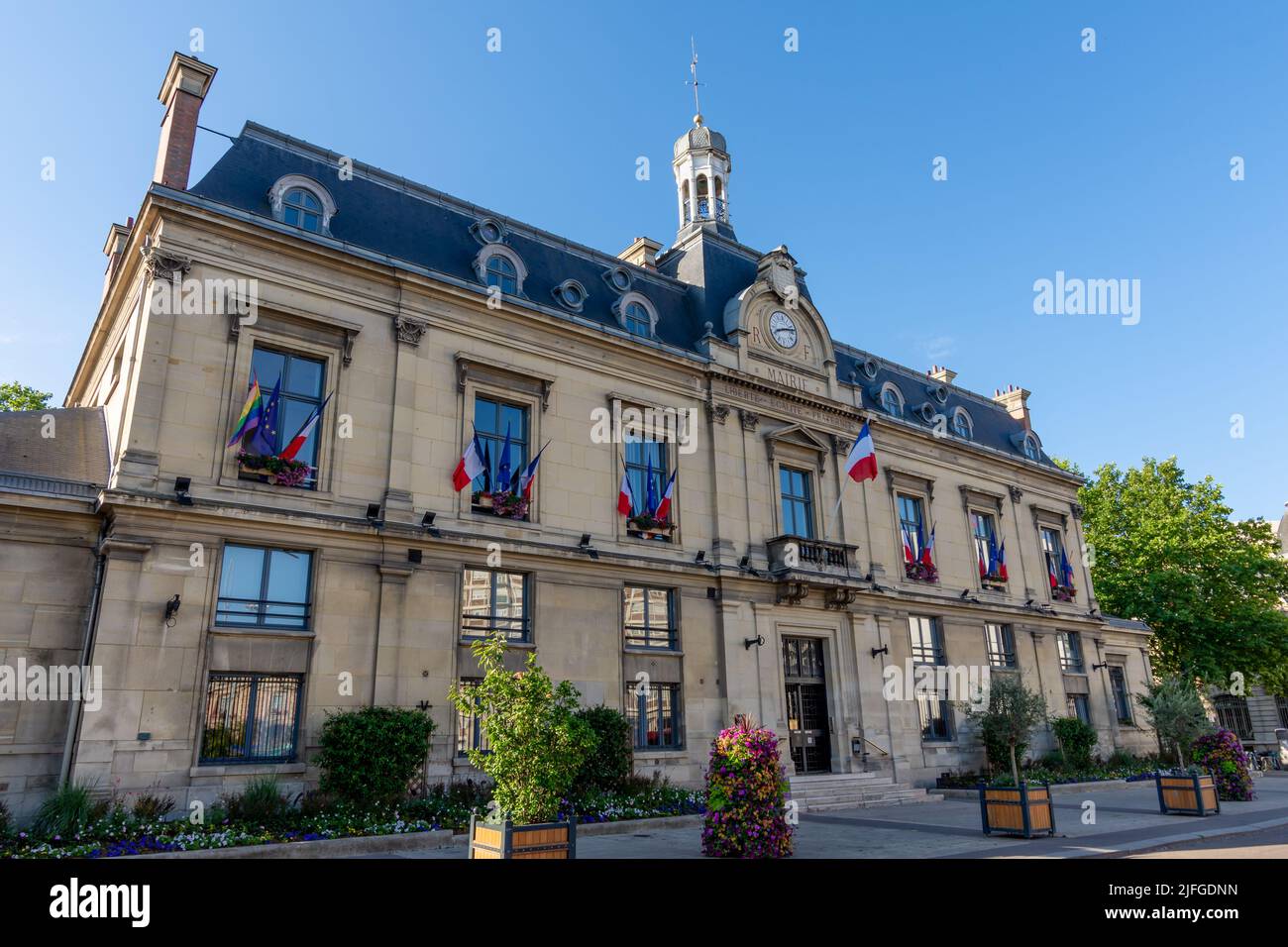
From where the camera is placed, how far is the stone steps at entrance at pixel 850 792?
929 inches

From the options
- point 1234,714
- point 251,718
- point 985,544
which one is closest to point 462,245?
point 251,718

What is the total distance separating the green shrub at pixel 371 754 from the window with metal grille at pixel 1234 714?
218ft

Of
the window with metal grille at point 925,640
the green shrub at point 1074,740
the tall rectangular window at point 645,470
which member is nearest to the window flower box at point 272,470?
the tall rectangular window at point 645,470

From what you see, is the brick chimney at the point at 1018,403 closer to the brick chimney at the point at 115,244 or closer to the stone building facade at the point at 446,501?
the stone building facade at the point at 446,501

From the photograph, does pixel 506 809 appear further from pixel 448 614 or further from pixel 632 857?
pixel 448 614

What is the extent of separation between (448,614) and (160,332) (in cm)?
896

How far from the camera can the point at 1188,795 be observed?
786 inches

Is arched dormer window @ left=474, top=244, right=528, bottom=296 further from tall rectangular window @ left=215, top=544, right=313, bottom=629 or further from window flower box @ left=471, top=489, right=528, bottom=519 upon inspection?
tall rectangular window @ left=215, top=544, right=313, bottom=629

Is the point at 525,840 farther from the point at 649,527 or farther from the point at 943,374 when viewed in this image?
the point at 943,374

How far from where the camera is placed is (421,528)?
20.2 meters

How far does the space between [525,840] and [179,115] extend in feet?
62.6

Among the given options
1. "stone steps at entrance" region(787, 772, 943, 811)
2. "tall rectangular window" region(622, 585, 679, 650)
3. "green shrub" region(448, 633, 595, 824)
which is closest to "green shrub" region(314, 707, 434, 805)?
"green shrub" region(448, 633, 595, 824)

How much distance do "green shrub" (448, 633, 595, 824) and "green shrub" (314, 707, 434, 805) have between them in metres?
5.32
